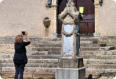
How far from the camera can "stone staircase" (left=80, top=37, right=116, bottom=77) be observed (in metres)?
10.4

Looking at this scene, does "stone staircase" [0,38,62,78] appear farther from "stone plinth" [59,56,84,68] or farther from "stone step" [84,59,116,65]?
"stone step" [84,59,116,65]

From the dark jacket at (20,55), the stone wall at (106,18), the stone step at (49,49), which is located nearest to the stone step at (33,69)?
the dark jacket at (20,55)

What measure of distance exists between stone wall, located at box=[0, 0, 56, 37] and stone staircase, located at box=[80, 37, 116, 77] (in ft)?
11.5

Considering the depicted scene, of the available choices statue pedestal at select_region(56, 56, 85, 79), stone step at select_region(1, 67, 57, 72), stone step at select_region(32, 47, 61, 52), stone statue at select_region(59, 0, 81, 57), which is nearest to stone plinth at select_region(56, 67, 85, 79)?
statue pedestal at select_region(56, 56, 85, 79)

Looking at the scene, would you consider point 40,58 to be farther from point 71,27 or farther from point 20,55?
point 71,27

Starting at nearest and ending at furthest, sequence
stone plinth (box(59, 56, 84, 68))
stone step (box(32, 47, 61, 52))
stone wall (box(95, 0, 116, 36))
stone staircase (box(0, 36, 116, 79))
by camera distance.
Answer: stone plinth (box(59, 56, 84, 68))
stone staircase (box(0, 36, 116, 79))
stone step (box(32, 47, 61, 52))
stone wall (box(95, 0, 116, 36))

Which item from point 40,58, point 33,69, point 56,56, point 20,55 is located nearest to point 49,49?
point 56,56

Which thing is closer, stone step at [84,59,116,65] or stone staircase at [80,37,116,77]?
stone staircase at [80,37,116,77]

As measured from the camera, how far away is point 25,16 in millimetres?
17078

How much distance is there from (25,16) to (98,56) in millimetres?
6876

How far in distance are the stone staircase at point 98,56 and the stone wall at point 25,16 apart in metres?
3.51

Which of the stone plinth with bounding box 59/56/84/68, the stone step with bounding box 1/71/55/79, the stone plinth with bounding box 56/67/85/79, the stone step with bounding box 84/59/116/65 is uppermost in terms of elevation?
the stone plinth with bounding box 59/56/84/68

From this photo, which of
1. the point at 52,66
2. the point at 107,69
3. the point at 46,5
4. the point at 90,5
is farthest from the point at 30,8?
the point at 107,69

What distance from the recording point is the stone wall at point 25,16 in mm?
16797
